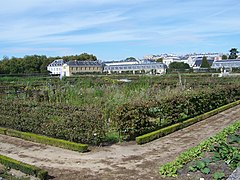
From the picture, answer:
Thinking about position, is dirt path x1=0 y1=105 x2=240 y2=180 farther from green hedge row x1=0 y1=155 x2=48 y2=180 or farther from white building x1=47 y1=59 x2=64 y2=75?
white building x1=47 y1=59 x2=64 y2=75

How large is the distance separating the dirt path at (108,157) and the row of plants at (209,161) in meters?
0.37

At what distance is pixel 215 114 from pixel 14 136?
771cm

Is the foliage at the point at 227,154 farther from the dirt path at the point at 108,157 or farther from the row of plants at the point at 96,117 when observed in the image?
the row of plants at the point at 96,117

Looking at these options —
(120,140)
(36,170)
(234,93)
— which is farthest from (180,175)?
(234,93)

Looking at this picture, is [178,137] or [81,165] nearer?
[81,165]

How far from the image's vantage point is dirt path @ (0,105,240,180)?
20.1 ft

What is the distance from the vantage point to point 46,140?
28.3ft

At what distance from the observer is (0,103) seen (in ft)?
36.9

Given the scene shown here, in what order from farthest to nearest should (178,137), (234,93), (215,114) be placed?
(234,93), (215,114), (178,137)

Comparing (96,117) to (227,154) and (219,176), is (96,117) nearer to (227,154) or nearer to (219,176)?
(227,154)

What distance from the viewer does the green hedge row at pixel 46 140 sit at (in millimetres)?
7746

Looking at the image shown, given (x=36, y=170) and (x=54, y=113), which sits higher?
(x=54, y=113)

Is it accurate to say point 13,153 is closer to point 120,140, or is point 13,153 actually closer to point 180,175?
point 120,140

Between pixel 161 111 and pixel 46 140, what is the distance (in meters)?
3.60
